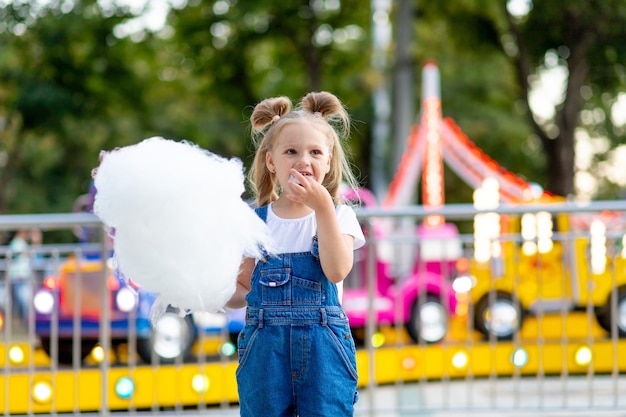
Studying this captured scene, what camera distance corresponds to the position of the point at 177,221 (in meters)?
2.65

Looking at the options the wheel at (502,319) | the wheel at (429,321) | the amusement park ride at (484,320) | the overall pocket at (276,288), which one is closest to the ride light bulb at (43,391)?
the amusement park ride at (484,320)

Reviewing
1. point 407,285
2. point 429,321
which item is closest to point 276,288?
point 429,321

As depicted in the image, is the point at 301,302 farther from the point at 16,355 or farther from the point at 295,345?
the point at 16,355

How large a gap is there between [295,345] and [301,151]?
1.78 feet

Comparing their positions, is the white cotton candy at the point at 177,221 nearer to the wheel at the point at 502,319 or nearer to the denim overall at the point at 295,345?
the denim overall at the point at 295,345

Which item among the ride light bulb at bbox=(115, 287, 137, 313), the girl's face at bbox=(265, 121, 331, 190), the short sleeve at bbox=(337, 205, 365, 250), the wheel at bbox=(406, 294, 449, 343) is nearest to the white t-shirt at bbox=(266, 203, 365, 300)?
the short sleeve at bbox=(337, 205, 365, 250)

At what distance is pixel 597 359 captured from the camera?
27.0ft

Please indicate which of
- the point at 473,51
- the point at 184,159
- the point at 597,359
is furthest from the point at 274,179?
the point at 473,51

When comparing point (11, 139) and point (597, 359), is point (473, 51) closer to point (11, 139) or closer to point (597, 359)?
point (597, 359)

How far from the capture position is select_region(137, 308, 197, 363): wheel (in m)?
7.54

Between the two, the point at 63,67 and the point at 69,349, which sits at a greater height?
the point at 63,67

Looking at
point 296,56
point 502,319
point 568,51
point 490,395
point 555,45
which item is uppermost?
point 296,56

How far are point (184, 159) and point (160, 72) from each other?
1697 centimetres

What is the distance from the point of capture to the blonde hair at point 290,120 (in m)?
2.88
